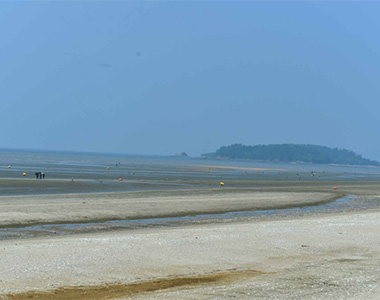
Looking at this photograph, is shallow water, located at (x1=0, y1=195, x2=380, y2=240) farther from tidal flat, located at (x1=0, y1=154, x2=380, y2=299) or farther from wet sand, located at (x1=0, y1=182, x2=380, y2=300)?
wet sand, located at (x1=0, y1=182, x2=380, y2=300)

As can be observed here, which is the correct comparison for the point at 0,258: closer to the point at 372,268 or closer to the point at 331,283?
the point at 331,283

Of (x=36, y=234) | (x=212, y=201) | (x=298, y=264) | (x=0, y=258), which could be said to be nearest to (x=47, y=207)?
(x=36, y=234)

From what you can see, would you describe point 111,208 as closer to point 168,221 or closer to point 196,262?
point 168,221

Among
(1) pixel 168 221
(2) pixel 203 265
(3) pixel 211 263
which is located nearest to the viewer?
(2) pixel 203 265

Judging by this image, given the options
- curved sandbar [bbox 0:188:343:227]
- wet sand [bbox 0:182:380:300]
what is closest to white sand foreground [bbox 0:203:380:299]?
wet sand [bbox 0:182:380:300]

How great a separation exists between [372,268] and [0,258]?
10175mm

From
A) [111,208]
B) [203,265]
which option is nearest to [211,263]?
[203,265]

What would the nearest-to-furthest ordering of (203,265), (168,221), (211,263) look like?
1. (203,265)
2. (211,263)
3. (168,221)

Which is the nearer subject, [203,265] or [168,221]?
[203,265]

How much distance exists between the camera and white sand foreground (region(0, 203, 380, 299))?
43.3ft

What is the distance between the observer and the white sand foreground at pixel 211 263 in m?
13.2

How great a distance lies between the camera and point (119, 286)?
13.4 meters

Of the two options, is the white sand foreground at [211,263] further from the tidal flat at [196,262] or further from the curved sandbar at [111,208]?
the curved sandbar at [111,208]

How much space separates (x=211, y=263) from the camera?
16234 mm
